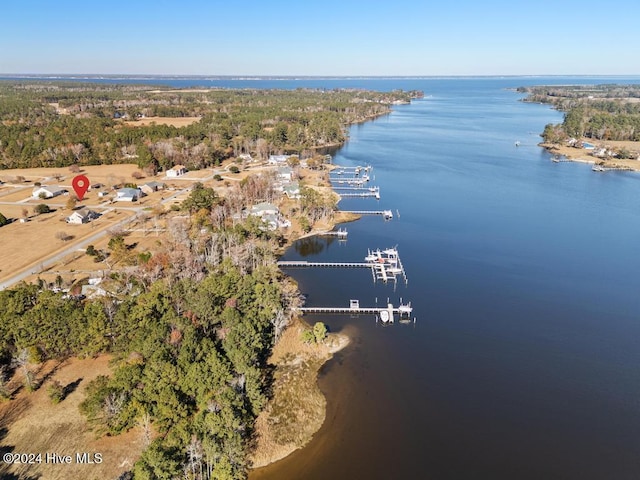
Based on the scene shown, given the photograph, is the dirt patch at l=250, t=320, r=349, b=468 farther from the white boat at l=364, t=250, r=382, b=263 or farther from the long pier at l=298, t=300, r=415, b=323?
the white boat at l=364, t=250, r=382, b=263

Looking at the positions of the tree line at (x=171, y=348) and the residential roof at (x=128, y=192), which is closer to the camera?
the tree line at (x=171, y=348)

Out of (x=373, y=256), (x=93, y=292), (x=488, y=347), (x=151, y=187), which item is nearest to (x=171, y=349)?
(x=93, y=292)

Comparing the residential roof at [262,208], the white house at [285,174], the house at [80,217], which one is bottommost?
the house at [80,217]

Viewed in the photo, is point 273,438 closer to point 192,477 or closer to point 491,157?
point 192,477

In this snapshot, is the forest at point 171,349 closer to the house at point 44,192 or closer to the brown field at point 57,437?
the brown field at point 57,437

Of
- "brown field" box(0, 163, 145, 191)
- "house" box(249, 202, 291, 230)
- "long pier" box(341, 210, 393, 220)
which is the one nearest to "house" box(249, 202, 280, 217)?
"house" box(249, 202, 291, 230)

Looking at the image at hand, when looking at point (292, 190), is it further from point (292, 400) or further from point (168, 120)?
point (168, 120)

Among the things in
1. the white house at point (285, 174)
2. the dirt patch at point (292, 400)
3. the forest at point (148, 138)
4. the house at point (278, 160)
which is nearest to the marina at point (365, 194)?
the white house at point (285, 174)
